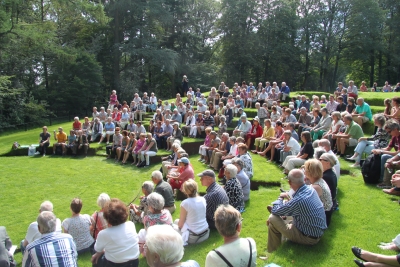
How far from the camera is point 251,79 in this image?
36.3m

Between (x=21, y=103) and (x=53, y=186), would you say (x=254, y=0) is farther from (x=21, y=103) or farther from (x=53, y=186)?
(x=53, y=186)

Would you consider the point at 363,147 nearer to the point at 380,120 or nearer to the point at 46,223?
the point at 380,120

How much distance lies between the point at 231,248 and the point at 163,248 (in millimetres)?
711

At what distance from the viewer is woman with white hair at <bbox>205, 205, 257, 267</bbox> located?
8.34 ft

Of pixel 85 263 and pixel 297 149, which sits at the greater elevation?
pixel 297 149

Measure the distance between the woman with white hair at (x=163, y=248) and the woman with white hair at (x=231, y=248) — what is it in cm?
44

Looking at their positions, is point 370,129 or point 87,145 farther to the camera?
point 87,145

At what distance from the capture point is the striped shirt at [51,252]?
298 centimetres

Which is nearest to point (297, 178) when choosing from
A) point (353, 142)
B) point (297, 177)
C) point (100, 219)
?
point (297, 177)

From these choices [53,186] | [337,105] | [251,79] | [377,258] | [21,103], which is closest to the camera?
[377,258]

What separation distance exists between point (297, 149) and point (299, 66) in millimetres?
28423

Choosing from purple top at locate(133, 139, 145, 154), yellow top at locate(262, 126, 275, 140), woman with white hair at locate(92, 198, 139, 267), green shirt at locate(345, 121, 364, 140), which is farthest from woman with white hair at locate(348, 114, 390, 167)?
purple top at locate(133, 139, 145, 154)

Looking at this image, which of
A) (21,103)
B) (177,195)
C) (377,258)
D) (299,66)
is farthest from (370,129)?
(299,66)

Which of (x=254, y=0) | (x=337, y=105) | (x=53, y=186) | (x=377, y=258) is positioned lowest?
(x=53, y=186)
